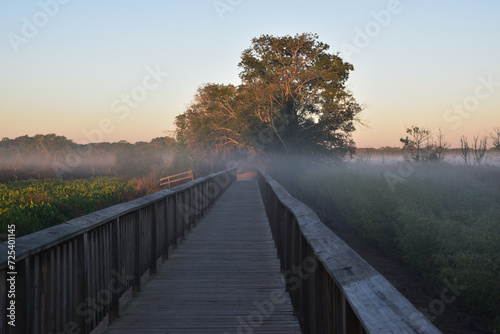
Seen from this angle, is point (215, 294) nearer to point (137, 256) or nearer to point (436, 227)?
point (137, 256)

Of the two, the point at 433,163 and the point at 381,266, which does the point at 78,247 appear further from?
the point at 433,163

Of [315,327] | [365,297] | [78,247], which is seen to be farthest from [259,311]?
[365,297]

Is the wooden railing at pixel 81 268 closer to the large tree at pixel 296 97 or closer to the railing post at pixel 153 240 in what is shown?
the railing post at pixel 153 240

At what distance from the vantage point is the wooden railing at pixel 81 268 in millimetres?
2393

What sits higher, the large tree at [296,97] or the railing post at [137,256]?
the large tree at [296,97]

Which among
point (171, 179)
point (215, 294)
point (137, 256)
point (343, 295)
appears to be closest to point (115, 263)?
point (137, 256)

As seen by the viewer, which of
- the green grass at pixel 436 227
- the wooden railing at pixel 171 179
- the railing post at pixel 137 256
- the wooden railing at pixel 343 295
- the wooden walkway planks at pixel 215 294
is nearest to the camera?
the wooden railing at pixel 343 295

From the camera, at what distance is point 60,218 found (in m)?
7.83

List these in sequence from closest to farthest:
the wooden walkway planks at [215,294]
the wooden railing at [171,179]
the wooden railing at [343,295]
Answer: the wooden railing at [343,295] → the wooden walkway planks at [215,294] → the wooden railing at [171,179]

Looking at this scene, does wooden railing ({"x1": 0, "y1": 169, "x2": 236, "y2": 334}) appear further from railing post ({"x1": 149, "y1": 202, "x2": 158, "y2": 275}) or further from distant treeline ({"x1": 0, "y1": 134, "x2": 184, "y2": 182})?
distant treeline ({"x1": 0, "y1": 134, "x2": 184, "y2": 182})

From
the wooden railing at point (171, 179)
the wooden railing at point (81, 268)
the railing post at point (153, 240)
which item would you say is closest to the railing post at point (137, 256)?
the wooden railing at point (81, 268)

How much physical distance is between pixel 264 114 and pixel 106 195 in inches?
847

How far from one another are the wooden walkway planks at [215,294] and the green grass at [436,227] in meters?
2.35

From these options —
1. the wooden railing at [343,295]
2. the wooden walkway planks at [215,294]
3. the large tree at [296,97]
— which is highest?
the large tree at [296,97]
